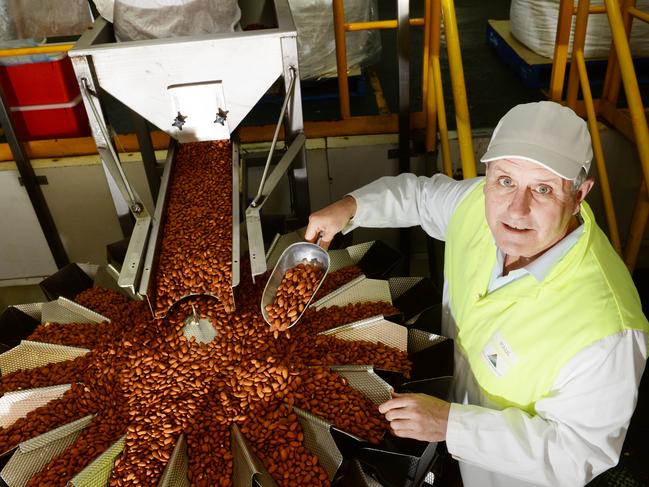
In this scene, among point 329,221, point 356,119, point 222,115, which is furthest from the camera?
point 356,119

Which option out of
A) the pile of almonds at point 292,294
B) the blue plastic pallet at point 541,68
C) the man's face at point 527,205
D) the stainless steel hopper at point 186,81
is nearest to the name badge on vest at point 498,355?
the man's face at point 527,205

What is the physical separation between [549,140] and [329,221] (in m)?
0.82

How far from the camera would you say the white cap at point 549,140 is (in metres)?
1.27

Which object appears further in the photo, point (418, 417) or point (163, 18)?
point (163, 18)

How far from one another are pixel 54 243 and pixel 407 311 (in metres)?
2.46

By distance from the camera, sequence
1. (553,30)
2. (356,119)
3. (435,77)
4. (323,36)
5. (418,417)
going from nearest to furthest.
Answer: (418,417)
(435,77)
(356,119)
(323,36)
(553,30)

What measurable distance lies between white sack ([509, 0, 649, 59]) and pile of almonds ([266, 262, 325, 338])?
2.61 meters

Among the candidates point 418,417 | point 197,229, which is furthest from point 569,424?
point 197,229

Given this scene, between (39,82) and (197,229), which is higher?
(39,82)

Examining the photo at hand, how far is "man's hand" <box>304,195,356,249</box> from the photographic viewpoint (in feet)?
6.21

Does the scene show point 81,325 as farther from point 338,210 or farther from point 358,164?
point 358,164

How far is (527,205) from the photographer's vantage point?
1.33 m

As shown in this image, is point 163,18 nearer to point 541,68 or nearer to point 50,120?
point 50,120

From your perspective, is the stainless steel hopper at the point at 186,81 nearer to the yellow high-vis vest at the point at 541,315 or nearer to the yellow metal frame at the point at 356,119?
the yellow high-vis vest at the point at 541,315
